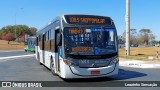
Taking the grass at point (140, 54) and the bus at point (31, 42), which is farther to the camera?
the bus at point (31, 42)

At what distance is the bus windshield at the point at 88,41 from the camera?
15.0 metres

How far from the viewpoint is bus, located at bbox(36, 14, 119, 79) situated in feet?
48.6

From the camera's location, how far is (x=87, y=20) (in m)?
15.7

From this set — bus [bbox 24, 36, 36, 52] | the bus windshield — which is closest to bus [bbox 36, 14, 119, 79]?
the bus windshield

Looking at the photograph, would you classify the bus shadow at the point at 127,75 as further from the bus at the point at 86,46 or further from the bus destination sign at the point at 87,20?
the bus destination sign at the point at 87,20

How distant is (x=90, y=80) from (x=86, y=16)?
→ 2908mm

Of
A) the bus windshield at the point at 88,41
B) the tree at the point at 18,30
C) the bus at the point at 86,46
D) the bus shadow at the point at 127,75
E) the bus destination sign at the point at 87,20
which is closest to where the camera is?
the bus at the point at 86,46

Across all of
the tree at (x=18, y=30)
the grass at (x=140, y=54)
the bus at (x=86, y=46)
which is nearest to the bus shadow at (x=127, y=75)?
the bus at (x=86, y=46)

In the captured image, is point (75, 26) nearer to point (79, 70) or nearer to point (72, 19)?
point (72, 19)

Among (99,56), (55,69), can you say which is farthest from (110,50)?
(55,69)

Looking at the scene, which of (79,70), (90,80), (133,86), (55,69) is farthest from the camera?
(55,69)

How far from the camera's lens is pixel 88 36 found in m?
15.3

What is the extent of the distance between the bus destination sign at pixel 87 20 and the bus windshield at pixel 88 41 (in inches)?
14.7

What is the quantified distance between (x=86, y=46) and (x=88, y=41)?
270 mm
